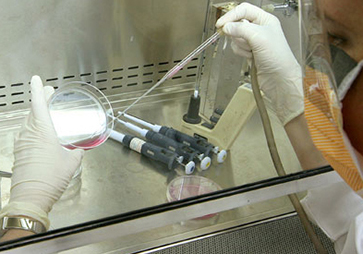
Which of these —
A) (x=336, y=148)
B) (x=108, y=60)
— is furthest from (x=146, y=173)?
(x=336, y=148)

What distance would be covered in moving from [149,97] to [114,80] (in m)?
0.16

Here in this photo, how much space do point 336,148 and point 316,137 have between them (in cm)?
6

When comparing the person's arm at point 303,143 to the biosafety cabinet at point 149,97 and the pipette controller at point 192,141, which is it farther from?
the pipette controller at point 192,141

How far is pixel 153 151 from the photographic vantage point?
1.27 meters

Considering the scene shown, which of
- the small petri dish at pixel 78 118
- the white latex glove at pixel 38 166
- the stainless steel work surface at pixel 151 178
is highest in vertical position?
the white latex glove at pixel 38 166

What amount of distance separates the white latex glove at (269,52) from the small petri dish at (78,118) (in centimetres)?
44

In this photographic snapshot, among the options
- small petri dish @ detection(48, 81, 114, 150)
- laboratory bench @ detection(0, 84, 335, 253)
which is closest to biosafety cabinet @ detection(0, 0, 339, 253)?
laboratory bench @ detection(0, 84, 335, 253)

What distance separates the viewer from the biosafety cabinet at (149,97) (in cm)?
100

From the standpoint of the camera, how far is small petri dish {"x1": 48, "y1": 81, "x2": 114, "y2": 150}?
108 centimetres

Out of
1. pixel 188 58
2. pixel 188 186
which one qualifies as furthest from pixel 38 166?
pixel 188 58

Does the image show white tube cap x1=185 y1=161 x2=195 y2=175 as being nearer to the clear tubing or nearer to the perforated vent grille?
the clear tubing

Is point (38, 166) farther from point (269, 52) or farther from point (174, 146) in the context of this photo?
point (269, 52)

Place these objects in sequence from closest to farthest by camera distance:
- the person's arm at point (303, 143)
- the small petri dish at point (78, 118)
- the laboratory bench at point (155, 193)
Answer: the laboratory bench at point (155, 193) < the person's arm at point (303, 143) < the small petri dish at point (78, 118)

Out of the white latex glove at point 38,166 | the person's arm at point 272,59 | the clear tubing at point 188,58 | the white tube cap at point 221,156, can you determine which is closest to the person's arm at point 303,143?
the person's arm at point 272,59
